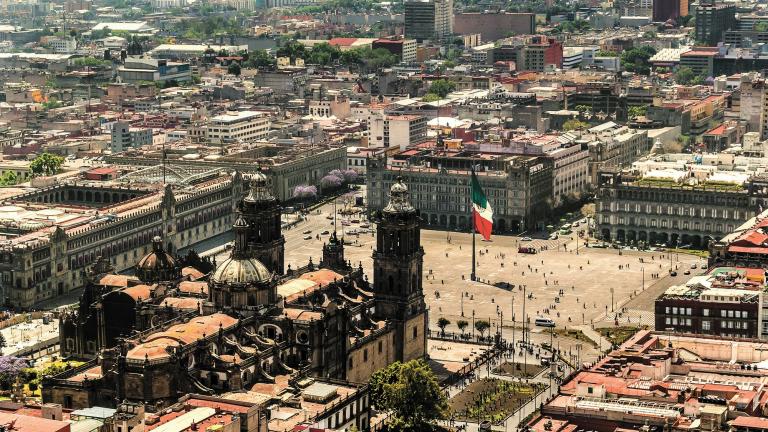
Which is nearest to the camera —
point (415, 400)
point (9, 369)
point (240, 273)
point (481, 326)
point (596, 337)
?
point (415, 400)

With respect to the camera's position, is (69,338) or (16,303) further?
(16,303)

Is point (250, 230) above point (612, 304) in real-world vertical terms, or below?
above

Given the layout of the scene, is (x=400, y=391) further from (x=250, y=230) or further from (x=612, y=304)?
(x=612, y=304)

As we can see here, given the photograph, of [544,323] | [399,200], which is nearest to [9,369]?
[399,200]

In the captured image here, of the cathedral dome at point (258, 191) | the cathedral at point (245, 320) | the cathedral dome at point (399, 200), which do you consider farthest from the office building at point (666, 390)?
the cathedral dome at point (258, 191)

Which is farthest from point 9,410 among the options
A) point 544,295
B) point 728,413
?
point 544,295

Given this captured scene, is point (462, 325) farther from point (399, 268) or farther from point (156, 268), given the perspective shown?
point (156, 268)
